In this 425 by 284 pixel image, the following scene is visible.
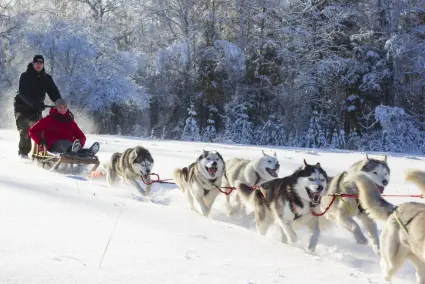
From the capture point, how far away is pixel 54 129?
7312 mm

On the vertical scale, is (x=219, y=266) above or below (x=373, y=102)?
below

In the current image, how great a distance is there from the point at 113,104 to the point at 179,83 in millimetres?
2992

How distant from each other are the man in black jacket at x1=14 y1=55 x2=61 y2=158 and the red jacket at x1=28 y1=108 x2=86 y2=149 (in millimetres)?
431

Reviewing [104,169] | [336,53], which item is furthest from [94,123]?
[104,169]

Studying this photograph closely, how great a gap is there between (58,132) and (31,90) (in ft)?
2.90

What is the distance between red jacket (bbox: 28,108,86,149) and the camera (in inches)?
280

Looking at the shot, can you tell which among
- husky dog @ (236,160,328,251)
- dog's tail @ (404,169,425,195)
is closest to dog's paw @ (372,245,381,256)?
husky dog @ (236,160,328,251)

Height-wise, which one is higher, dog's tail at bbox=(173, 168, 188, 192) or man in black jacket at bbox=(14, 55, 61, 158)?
man in black jacket at bbox=(14, 55, 61, 158)

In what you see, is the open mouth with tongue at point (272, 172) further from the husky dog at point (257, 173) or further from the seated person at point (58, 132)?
the seated person at point (58, 132)

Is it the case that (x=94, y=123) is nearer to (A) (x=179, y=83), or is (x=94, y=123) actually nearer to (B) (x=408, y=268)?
(A) (x=179, y=83)

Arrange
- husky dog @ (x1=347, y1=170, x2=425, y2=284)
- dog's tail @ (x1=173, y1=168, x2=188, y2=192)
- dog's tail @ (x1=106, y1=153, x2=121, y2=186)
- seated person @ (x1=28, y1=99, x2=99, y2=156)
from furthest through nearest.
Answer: seated person @ (x1=28, y1=99, x2=99, y2=156) → dog's tail @ (x1=106, y1=153, x2=121, y2=186) → dog's tail @ (x1=173, y1=168, x2=188, y2=192) → husky dog @ (x1=347, y1=170, x2=425, y2=284)

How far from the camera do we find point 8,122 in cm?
2083

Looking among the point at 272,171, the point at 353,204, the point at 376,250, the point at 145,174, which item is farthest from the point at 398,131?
the point at 376,250

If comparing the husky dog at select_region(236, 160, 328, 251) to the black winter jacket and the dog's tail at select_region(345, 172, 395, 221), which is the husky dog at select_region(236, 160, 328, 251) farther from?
the black winter jacket
